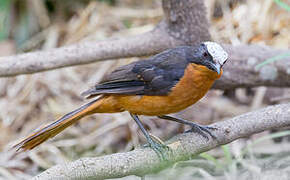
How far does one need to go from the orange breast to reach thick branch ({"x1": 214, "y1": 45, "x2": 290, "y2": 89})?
1.31 meters

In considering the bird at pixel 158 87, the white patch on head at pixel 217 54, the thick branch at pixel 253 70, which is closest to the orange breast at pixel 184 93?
the bird at pixel 158 87

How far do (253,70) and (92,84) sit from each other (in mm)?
2282

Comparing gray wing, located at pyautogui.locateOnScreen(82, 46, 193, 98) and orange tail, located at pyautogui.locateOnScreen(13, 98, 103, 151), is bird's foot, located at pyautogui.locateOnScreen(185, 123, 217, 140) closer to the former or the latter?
gray wing, located at pyautogui.locateOnScreen(82, 46, 193, 98)

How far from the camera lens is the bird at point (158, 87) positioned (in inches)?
149

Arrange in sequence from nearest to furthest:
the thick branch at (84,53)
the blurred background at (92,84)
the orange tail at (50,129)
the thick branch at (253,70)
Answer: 1. the orange tail at (50,129)
2. the thick branch at (84,53)
3. the thick branch at (253,70)
4. the blurred background at (92,84)

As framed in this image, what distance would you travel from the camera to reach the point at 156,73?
4039 millimetres

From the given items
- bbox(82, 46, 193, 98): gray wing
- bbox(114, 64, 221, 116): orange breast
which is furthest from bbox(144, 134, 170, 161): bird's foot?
bbox(82, 46, 193, 98): gray wing

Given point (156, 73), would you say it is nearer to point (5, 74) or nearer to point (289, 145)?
point (5, 74)

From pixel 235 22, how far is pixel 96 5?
229 cm

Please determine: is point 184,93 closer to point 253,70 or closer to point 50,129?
point 50,129

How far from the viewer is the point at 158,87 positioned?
13.0 feet

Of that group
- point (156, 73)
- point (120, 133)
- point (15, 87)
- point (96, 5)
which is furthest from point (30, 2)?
point (156, 73)

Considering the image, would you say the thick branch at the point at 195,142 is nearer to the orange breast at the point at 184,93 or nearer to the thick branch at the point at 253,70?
the orange breast at the point at 184,93

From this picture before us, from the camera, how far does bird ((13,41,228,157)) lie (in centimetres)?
378
